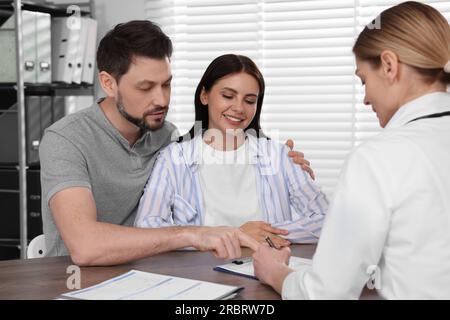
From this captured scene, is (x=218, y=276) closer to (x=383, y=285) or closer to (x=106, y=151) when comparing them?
(x=383, y=285)

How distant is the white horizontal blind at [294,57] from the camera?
3.68 m

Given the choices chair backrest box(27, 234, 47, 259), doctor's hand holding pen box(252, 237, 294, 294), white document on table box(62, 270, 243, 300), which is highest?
doctor's hand holding pen box(252, 237, 294, 294)

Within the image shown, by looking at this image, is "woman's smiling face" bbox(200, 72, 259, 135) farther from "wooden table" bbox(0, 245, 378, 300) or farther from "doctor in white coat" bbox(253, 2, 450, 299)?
"doctor in white coat" bbox(253, 2, 450, 299)

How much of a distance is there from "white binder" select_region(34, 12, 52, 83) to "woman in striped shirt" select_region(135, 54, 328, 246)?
1.61m

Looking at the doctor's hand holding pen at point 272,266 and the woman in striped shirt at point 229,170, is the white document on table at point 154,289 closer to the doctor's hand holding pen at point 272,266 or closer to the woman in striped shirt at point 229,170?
the doctor's hand holding pen at point 272,266

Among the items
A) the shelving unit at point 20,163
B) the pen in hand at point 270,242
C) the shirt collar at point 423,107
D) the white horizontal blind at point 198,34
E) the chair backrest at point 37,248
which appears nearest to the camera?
the shirt collar at point 423,107

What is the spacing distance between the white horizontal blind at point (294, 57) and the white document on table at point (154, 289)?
242cm

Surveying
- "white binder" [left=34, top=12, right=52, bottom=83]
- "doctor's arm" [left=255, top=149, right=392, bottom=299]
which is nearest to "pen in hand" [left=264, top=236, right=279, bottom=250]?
"doctor's arm" [left=255, top=149, right=392, bottom=299]

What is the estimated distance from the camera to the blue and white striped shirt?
77.9 inches

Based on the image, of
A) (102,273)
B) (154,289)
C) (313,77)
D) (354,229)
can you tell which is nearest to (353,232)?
(354,229)

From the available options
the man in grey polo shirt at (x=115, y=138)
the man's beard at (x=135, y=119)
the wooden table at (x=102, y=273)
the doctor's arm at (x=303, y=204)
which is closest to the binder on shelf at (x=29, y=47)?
the man in grey polo shirt at (x=115, y=138)

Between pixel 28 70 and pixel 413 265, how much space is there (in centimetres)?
290

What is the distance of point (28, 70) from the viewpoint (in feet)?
11.5
